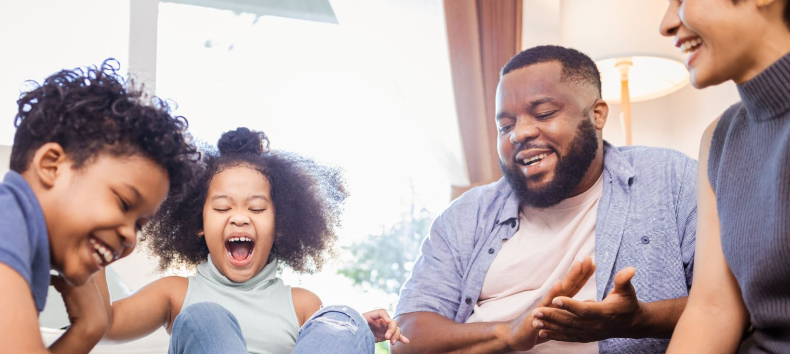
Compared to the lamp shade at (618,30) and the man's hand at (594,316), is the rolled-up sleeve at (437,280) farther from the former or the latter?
the lamp shade at (618,30)

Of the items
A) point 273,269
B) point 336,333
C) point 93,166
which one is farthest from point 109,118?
→ point 273,269

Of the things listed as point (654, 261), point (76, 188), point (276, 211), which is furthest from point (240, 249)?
point (654, 261)

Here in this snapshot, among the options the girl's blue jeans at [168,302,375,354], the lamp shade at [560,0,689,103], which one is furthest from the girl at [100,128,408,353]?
the lamp shade at [560,0,689,103]

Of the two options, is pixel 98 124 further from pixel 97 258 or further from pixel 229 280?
pixel 229 280

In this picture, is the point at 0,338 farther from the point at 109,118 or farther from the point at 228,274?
the point at 228,274

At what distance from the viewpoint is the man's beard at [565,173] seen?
5.51ft

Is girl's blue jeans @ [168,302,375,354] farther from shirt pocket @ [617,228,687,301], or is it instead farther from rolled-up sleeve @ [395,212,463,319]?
shirt pocket @ [617,228,687,301]

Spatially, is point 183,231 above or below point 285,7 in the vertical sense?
below

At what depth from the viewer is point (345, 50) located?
2902 mm

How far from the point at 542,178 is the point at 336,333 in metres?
0.72

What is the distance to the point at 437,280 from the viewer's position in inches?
67.9

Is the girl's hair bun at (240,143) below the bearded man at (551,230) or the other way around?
the other way around

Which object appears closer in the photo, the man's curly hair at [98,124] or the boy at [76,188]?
the boy at [76,188]

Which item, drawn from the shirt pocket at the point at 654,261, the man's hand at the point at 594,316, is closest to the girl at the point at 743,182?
the man's hand at the point at 594,316
